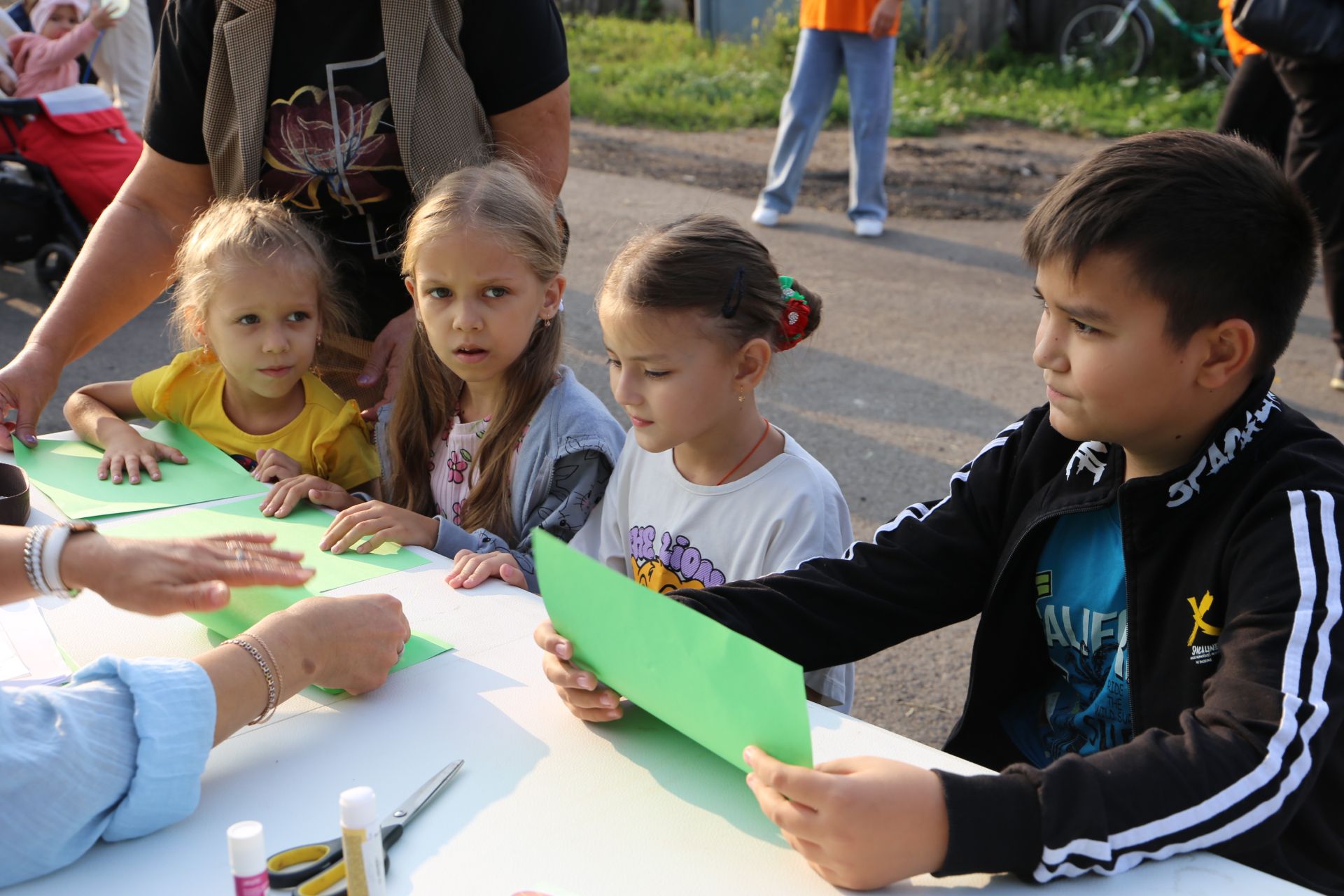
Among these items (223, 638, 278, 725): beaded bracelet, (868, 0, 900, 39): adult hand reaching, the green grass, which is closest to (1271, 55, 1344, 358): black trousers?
(868, 0, 900, 39): adult hand reaching

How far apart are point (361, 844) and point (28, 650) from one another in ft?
2.42

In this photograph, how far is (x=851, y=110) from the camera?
20.6 ft

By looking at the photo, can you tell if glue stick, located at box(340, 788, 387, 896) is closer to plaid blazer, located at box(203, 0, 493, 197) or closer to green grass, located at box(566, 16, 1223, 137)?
plaid blazer, located at box(203, 0, 493, 197)

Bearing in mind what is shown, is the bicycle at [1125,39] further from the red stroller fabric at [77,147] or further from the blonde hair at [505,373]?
the blonde hair at [505,373]

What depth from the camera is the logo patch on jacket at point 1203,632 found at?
1203 millimetres

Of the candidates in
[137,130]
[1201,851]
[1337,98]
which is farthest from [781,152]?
[1201,851]

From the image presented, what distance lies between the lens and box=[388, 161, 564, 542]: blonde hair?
200 centimetres

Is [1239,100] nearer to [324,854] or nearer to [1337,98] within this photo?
[1337,98]

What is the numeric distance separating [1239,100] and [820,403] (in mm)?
1904

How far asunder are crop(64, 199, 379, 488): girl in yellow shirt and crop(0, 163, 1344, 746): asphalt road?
134 centimetres

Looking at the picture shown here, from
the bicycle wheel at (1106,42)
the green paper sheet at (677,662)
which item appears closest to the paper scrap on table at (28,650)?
the green paper sheet at (677,662)

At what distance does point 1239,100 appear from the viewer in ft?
14.7

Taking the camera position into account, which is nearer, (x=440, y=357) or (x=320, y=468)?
(x=440, y=357)

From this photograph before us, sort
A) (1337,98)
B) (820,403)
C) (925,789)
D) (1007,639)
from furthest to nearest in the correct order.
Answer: (820,403)
(1337,98)
(1007,639)
(925,789)
